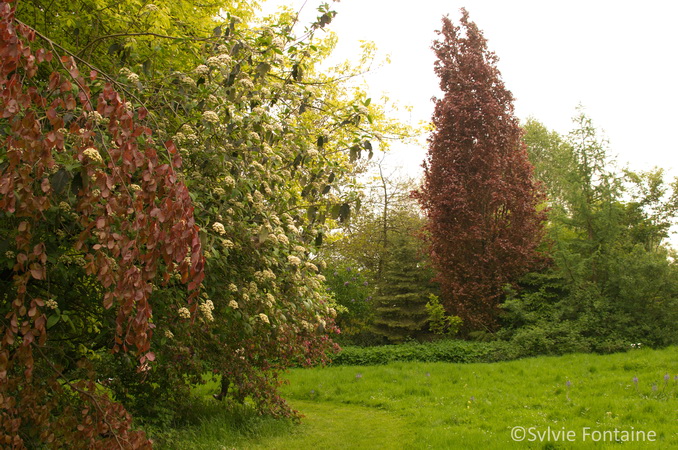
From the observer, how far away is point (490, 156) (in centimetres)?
1295

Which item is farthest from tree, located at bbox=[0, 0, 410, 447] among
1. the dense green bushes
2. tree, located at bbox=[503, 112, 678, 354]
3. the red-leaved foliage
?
tree, located at bbox=[503, 112, 678, 354]

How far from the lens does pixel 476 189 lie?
13.0m

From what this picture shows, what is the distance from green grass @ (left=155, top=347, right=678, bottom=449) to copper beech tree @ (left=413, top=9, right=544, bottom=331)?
329cm

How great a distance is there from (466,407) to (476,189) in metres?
7.24

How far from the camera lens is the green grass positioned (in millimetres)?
5398

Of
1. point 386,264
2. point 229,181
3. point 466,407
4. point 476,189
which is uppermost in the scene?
point 476,189

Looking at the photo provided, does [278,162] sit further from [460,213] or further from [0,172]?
[460,213]

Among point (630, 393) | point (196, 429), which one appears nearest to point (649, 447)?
point (630, 393)

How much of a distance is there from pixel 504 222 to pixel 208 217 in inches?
411

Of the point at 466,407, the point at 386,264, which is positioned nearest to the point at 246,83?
the point at 466,407

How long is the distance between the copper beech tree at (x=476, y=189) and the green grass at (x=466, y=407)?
129 inches

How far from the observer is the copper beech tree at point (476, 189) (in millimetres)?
12430

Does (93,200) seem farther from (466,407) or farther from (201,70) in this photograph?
(466,407)

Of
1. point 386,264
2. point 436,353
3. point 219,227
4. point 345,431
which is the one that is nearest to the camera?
point 219,227
